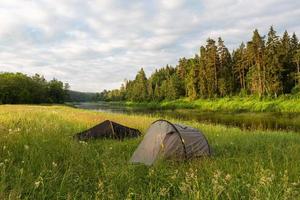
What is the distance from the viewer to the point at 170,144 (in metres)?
9.33

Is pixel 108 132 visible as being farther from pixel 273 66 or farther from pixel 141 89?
pixel 141 89

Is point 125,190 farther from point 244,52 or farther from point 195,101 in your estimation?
point 195,101

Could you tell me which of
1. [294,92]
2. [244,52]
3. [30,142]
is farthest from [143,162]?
[244,52]

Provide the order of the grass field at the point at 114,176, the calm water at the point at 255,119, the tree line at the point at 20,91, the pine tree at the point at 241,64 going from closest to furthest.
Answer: the grass field at the point at 114,176, the calm water at the point at 255,119, the pine tree at the point at 241,64, the tree line at the point at 20,91

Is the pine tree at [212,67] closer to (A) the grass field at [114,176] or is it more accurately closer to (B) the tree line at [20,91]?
(B) the tree line at [20,91]

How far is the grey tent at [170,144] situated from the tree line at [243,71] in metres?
53.3


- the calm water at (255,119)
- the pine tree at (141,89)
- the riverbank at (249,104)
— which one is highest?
the pine tree at (141,89)

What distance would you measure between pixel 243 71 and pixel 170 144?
2707 inches

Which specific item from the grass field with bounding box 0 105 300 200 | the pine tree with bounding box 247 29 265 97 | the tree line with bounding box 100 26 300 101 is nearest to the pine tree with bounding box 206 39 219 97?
the tree line with bounding box 100 26 300 101

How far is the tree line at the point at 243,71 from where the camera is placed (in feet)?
200

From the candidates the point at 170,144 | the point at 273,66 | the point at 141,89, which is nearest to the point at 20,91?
the point at 141,89

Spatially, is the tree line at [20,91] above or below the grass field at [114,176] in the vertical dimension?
above

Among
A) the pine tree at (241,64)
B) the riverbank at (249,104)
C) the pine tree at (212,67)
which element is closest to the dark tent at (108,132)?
the riverbank at (249,104)

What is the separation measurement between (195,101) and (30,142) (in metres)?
74.9
